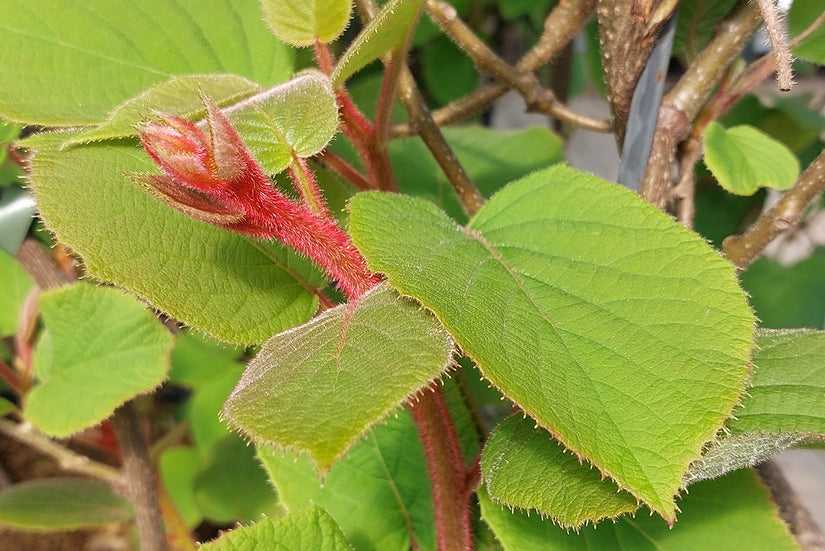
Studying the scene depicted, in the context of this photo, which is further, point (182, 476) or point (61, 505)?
point (182, 476)

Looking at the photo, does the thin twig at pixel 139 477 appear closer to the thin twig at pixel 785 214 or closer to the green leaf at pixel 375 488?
the green leaf at pixel 375 488

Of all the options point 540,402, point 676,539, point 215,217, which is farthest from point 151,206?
point 676,539

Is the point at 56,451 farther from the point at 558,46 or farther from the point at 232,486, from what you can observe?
the point at 558,46

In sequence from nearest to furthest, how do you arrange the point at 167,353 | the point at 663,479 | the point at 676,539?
the point at 663,479, the point at 676,539, the point at 167,353

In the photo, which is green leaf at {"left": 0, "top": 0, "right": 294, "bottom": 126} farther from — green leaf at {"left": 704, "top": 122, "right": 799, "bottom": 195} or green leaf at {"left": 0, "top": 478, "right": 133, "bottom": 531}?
green leaf at {"left": 0, "top": 478, "right": 133, "bottom": 531}

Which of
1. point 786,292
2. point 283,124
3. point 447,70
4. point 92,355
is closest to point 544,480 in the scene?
point 283,124

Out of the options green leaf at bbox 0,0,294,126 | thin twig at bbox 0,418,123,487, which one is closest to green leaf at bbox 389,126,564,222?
green leaf at bbox 0,0,294,126

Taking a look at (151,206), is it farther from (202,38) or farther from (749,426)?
(749,426)
